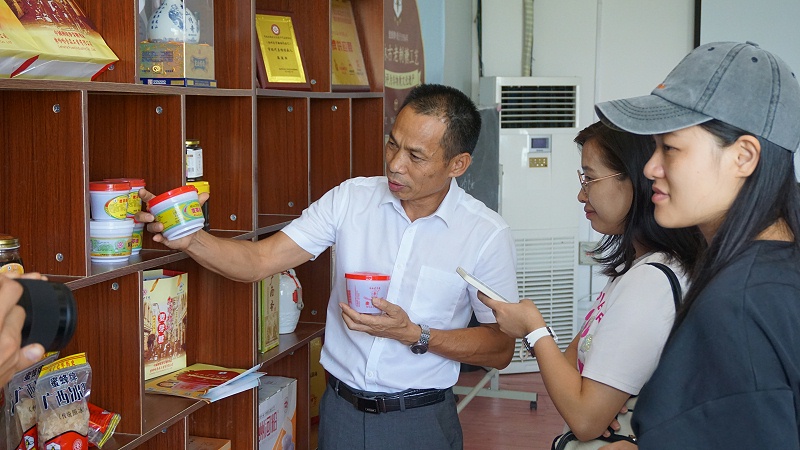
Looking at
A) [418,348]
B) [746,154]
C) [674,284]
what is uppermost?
[746,154]

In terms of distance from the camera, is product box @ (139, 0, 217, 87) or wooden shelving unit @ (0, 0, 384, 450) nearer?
wooden shelving unit @ (0, 0, 384, 450)

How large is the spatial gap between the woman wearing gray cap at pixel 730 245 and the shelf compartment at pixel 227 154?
1.20 meters

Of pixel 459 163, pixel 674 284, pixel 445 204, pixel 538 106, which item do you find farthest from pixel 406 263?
pixel 538 106

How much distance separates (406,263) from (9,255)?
100cm

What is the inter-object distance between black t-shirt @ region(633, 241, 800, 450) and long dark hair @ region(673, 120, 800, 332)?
0.03 m

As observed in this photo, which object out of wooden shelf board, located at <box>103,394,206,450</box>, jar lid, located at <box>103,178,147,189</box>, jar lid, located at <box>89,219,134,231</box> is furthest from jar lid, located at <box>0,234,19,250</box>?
wooden shelf board, located at <box>103,394,206,450</box>

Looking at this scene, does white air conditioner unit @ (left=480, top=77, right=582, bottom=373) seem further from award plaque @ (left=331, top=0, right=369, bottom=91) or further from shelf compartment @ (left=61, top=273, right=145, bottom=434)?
shelf compartment @ (left=61, top=273, right=145, bottom=434)

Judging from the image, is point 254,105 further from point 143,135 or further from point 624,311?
point 624,311

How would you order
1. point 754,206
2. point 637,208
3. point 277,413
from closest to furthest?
point 754,206 → point 637,208 → point 277,413

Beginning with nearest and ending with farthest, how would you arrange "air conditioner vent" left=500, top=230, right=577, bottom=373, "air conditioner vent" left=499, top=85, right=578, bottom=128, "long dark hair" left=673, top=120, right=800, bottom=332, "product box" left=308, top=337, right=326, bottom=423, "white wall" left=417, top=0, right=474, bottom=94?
"long dark hair" left=673, top=120, right=800, bottom=332, "product box" left=308, top=337, right=326, bottom=423, "white wall" left=417, top=0, right=474, bottom=94, "air conditioner vent" left=499, top=85, right=578, bottom=128, "air conditioner vent" left=500, top=230, right=577, bottom=373

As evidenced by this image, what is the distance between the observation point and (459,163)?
2248mm

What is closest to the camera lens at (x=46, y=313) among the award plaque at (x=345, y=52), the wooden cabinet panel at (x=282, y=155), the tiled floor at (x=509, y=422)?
the wooden cabinet panel at (x=282, y=155)

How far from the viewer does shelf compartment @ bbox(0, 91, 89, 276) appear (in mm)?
1565

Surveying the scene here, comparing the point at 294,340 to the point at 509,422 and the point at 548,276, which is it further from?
the point at 548,276
